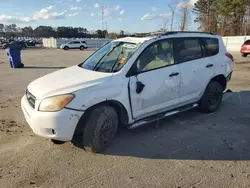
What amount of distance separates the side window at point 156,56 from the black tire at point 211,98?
1.32m

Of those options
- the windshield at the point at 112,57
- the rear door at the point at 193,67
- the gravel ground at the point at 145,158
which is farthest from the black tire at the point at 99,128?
the rear door at the point at 193,67

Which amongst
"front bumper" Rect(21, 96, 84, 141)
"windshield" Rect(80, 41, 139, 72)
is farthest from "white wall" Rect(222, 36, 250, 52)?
"front bumper" Rect(21, 96, 84, 141)

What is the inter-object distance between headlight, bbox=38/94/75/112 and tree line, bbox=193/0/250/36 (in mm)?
51439

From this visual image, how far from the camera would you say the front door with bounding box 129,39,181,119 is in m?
4.22

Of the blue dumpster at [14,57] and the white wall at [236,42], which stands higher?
the white wall at [236,42]

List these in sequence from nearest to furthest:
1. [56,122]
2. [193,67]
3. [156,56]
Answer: [56,122] → [156,56] → [193,67]

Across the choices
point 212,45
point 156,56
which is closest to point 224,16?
point 212,45

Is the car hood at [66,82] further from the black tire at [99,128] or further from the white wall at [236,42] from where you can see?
the white wall at [236,42]

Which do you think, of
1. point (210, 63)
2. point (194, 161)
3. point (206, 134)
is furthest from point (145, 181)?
point (210, 63)

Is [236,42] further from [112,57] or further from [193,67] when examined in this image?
[112,57]

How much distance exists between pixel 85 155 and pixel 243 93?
5.73 m

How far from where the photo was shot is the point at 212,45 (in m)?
5.73

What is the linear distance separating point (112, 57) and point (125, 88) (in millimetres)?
805

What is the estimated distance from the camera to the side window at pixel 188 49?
4.94 m
